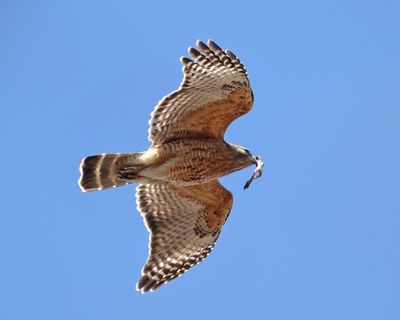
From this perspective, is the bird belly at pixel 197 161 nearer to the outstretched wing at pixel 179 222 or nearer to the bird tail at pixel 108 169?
the bird tail at pixel 108 169

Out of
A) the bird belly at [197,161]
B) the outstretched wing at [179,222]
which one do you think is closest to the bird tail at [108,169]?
the bird belly at [197,161]

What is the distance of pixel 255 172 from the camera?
10664 millimetres

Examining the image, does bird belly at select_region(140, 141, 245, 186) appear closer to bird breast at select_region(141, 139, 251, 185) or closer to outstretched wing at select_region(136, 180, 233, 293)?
bird breast at select_region(141, 139, 251, 185)

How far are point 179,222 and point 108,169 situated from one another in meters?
1.54

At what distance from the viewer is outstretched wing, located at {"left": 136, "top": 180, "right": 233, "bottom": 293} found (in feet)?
37.8

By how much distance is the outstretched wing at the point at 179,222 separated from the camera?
454 inches

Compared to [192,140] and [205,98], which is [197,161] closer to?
[192,140]

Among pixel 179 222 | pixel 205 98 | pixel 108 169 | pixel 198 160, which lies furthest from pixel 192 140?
pixel 179 222

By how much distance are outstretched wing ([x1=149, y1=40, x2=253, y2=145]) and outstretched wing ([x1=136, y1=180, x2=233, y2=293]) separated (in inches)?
42.1

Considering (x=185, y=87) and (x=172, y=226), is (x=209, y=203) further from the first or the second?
(x=185, y=87)

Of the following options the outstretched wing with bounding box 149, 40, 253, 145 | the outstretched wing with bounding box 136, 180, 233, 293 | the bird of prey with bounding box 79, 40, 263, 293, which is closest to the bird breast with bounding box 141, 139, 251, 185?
the bird of prey with bounding box 79, 40, 263, 293

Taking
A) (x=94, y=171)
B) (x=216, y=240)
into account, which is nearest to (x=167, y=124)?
(x=94, y=171)

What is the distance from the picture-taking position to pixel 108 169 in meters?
10.7

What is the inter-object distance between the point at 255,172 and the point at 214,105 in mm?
1001
